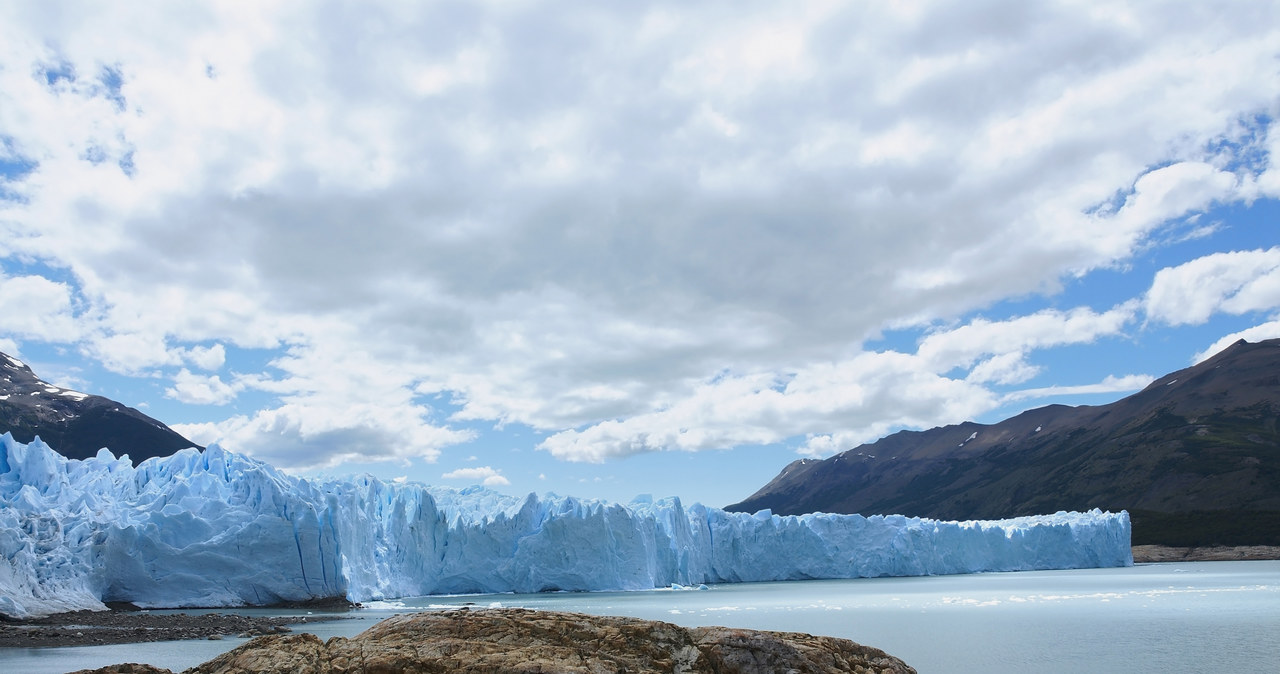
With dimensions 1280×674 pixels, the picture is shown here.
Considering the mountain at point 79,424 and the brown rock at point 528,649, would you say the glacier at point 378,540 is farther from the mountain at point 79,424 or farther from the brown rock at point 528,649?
the mountain at point 79,424

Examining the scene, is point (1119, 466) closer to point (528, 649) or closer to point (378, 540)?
point (378, 540)

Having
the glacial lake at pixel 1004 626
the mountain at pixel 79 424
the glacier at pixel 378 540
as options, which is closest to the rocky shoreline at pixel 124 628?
the glacial lake at pixel 1004 626

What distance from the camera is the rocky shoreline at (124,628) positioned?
14.8m

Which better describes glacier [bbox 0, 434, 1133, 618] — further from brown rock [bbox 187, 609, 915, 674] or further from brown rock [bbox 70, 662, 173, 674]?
brown rock [bbox 187, 609, 915, 674]

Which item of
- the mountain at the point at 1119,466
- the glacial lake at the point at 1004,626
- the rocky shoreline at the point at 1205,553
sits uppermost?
the mountain at the point at 1119,466

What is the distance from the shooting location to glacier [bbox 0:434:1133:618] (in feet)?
71.7

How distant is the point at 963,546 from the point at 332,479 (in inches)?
1282

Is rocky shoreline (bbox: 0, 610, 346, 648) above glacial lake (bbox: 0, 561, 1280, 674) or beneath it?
above

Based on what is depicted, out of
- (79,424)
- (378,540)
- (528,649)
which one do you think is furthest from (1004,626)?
(79,424)

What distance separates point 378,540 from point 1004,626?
69.9 ft

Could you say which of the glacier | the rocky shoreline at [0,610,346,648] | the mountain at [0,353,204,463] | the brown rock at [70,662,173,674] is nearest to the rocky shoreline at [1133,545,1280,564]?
the glacier

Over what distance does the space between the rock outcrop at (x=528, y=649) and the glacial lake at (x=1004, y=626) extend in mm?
2657

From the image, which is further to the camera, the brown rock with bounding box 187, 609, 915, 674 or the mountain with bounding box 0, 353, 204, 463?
the mountain with bounding box 0, 353, 204, 463

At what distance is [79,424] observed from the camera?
61156 mm
